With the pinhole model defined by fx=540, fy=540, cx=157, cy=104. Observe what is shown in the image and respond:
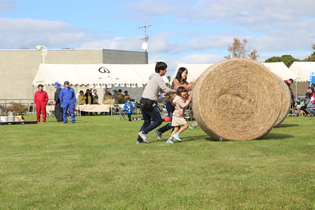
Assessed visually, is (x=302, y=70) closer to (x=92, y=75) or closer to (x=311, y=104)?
(x=311, y=104)

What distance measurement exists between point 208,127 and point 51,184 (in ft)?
17.9

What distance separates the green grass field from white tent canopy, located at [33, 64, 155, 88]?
2268cm

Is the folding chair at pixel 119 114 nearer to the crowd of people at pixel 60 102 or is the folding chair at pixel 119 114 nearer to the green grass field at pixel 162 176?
the crowd of people at pixel 60 102

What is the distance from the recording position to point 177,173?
7672 millimetres

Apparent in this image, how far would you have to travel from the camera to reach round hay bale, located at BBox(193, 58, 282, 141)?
12.0 meters

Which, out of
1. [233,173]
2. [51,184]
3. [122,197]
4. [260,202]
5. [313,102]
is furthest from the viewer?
[313,102]

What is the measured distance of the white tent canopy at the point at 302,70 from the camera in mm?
35766

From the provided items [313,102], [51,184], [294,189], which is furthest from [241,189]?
[313,102]

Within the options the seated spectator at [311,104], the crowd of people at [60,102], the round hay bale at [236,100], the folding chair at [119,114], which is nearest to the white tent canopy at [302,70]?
the seated spectator at [311,104]

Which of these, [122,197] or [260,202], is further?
Answer: [122,197]

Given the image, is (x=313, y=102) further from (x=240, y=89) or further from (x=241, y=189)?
(x=241, y=189)

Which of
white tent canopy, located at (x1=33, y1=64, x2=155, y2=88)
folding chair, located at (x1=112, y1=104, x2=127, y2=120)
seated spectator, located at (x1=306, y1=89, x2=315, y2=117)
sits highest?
white tent canopy, located at (x1=33, y1=64, x2=155, y2=88)

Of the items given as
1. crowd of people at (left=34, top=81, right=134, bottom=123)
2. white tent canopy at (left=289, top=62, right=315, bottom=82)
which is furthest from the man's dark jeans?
white tent canopy at (left=289, top=62, right=315, bottom=82)

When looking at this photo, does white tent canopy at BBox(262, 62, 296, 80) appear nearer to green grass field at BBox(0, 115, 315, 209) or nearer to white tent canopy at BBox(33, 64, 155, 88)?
white tent canopy at BBox(33, 64, 155, 88)
